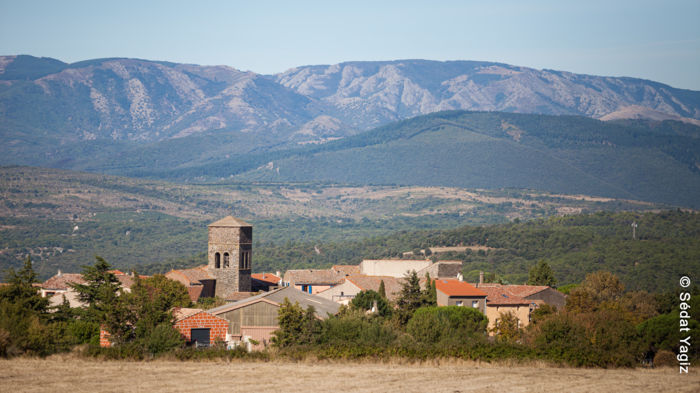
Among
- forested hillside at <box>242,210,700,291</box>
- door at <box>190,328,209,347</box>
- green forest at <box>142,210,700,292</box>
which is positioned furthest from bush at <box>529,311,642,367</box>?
green forest at <box>142,210,700,292</box>

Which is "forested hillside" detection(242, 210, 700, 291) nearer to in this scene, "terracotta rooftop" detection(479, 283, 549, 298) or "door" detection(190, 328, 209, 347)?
"terracotta rooftop" detection(479, 283, 549, 298)

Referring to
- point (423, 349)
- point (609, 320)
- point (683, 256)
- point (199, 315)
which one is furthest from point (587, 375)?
point (683, 256)

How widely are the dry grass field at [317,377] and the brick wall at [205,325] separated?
28.0 feet

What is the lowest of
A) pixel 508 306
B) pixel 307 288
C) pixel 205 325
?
pixel 307 288

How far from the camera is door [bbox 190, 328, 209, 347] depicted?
46031 mm

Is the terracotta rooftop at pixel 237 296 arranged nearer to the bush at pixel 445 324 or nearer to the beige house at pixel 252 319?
the bush at pixel 445 324

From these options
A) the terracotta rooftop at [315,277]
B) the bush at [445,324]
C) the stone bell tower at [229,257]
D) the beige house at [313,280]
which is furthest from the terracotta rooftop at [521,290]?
the stone bell tower at [229,257]

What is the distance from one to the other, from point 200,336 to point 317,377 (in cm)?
1489

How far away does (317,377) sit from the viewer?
32656mm

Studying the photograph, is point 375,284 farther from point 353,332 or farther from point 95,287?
point 353,332

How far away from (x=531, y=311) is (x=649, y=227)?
9914 centimetres

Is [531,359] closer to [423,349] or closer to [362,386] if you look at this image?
[423,349]

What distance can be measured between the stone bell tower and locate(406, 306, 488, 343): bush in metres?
20.1

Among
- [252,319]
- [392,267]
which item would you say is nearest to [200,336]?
[252,319]
